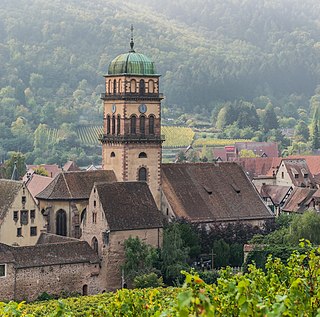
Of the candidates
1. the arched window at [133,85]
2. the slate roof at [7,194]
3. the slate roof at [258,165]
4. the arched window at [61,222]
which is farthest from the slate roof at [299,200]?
the slate roof at [258,165]

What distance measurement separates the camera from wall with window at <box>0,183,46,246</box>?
73.3 meters

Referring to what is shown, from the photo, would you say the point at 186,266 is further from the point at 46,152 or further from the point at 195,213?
the point at 46,152

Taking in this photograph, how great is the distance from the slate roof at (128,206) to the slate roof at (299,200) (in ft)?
76.7

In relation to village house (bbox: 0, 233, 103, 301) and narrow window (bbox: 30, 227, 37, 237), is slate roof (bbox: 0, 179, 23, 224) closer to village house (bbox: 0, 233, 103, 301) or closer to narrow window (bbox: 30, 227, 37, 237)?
narrow window (bbox: 30, 227, 37, 237)

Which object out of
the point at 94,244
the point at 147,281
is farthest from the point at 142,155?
the point at 147,281

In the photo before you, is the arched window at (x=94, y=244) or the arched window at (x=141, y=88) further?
the arched window at (x=141, y=88)

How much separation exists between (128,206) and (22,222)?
7.11 meters

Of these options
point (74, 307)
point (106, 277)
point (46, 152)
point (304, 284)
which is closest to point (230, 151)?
point (46, 152)

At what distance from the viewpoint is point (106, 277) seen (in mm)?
71562

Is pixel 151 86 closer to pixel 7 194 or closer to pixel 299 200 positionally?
pixel 7 194

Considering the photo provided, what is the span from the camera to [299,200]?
97.4 m

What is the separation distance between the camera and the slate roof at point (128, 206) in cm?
7300

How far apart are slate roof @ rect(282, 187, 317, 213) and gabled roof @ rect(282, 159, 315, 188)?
9441 millimetres

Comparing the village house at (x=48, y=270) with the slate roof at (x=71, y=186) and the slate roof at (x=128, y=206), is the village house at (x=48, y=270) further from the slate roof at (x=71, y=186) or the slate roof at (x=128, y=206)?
the slate roof at (x=71, y=186)
